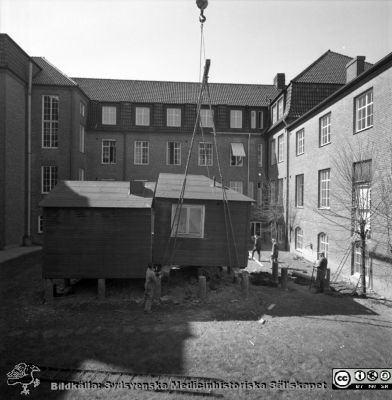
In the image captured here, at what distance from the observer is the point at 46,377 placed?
6.93m

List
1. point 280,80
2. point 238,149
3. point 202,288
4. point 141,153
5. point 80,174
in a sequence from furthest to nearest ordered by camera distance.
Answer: point 280,80, point 141,153, point 238,149, point 80,174, point 202,288

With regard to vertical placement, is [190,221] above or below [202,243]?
above

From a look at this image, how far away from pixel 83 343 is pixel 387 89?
13.7m

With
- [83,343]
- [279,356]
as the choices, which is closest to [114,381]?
[83,343]

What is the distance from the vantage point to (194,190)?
551 inches

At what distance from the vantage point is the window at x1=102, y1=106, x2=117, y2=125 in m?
31.4

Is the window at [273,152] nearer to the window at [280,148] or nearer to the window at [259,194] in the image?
the window at [280,148]

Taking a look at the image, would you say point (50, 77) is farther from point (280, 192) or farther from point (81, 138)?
point (280, 192)

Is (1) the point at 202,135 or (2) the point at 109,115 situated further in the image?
(2) the point at 109,115

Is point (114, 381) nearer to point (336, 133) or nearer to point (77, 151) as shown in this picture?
point (336, 133)

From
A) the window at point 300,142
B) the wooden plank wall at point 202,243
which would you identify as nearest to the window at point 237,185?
the window at point 300,142

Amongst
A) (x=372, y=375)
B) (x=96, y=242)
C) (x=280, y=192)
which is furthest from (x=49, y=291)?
(x=280, y=192)

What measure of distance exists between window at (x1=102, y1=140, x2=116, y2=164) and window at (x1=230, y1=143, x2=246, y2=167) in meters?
11.0

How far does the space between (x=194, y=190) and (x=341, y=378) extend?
8.67m
